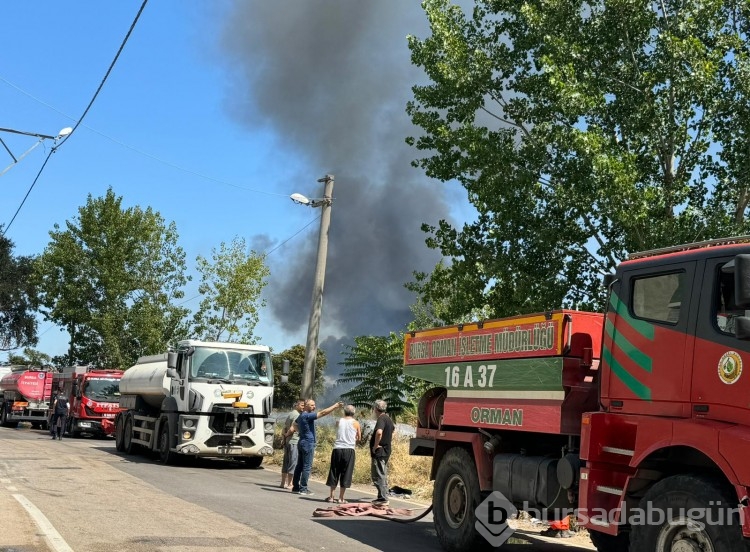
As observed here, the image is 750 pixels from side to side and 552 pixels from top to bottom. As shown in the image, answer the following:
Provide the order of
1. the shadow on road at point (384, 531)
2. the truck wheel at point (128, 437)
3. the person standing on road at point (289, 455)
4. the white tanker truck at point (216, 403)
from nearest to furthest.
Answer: the shadow on road at point (384, 531) → the person standing on road at point (289, 455) → the white tanker truck at point (216, 403) → the truck wheel at point (128, 437)

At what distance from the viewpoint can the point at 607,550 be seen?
9344 mm

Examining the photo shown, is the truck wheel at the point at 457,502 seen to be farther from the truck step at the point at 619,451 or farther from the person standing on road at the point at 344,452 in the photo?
the person standing on road at the point at 344,452

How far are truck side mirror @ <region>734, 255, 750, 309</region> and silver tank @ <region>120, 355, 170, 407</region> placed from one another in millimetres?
17921

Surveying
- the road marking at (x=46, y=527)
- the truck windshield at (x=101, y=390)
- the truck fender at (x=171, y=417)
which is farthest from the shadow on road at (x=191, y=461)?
the truck windshield at (x=101, y=390)

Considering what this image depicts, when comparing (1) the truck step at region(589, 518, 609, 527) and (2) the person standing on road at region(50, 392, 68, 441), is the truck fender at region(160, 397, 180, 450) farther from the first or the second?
(1) the truck step at region(589, 518, 609, 527)

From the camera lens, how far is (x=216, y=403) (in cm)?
2028

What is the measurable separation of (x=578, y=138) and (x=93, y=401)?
2511cm

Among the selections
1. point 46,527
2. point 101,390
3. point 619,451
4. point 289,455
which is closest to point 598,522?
point 619,451

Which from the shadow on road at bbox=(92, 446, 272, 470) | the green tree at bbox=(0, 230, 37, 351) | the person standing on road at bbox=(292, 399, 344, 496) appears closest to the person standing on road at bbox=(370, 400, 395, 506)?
the person standing on road at bbox=(292, 399, 344, 496)

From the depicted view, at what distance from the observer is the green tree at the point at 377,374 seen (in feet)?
75.4

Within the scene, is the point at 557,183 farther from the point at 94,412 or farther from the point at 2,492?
the point at 94,412

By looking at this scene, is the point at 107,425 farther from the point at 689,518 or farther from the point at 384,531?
the point at 689,518

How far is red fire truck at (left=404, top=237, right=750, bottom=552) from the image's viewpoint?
644 cm

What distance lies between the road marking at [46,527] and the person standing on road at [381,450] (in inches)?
209
